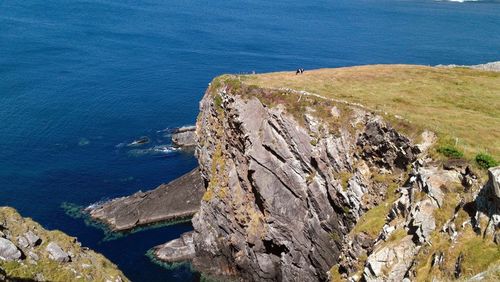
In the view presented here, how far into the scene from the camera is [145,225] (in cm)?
8138

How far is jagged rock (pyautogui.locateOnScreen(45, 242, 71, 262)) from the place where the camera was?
3734cm

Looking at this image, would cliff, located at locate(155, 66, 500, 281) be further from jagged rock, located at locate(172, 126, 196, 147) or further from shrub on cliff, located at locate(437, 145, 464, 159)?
jagged rock, located at locate(172, 126, 196, 147)

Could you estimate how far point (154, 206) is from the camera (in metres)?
84.0

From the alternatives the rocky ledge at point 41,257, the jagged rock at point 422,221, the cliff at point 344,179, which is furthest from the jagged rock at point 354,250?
the rocky ledge at point 41,257

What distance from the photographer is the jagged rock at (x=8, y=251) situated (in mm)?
34219

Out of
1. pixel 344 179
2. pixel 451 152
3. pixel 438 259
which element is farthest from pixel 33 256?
pixel 451 152

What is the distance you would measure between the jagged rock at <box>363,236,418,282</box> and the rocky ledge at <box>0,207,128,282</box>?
21.4m

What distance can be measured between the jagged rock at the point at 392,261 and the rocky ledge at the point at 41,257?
21.4 metres

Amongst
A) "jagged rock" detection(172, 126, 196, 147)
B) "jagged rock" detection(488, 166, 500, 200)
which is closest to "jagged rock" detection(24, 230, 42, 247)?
"jagged rock" detection(488, 166, 500, 200)

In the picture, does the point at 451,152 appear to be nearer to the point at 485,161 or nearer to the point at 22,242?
the point at 485,161

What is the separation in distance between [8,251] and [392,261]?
2891 centimetres

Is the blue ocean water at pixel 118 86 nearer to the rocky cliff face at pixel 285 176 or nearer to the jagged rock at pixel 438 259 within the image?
the rocky cliff face at pixel 285 176

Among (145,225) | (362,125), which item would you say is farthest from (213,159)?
(362,125)

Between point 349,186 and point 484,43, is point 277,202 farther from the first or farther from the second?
point 484,43
